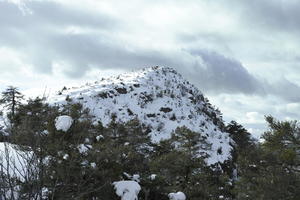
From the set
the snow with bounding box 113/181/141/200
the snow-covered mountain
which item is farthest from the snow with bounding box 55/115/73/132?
the snow-covered mountain

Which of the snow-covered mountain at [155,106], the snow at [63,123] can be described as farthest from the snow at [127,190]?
the snow-covered mountain at [155,106]

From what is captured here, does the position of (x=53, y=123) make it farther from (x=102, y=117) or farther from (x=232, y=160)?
(x=232, y=160)

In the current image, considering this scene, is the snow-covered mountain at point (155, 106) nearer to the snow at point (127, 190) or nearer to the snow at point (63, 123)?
the snow at point (63, 123)

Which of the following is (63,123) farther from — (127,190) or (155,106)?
(155,106)

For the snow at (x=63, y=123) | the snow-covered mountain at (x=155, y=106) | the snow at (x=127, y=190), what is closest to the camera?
the snow at (x=127, y=190)

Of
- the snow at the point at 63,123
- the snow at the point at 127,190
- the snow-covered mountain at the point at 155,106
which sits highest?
the snow-covered mountain at the point at 155,106

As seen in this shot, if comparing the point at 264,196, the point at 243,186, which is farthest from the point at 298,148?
the point at 243,186

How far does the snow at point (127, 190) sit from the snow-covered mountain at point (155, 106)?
62.5 ft

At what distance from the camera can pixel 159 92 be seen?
1594 inches

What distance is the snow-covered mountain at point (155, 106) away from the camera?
3150 centimetres

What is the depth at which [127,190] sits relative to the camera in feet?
30.7

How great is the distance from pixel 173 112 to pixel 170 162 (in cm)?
2070

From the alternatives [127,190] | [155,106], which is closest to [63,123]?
[127,190]

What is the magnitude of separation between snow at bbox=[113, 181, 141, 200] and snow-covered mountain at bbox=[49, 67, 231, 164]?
1904 cm
